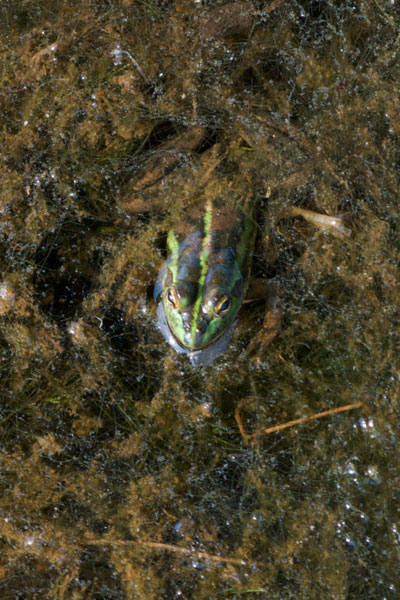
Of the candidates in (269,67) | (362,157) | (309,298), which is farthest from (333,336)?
(269,67)

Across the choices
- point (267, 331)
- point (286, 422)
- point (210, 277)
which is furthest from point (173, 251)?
point (286, 422)

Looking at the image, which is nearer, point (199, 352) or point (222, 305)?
point (222, 305)

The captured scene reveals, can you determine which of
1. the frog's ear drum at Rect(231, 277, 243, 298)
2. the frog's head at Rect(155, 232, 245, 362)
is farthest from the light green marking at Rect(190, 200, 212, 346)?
the frog's ear drum at Rect(231, 277, 243, 298)

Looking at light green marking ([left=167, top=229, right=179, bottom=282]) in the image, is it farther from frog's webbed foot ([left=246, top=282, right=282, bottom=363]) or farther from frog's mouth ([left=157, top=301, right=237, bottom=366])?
frog's webbed foot ([left=246, top=282, right=282, bottom=363])

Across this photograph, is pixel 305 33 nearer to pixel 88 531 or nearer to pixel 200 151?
pixel 200 151

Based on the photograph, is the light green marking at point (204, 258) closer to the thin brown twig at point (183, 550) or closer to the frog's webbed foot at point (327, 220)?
the frog's webbed foot at point (327, 220)

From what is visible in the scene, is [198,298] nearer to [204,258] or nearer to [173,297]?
[173,297]

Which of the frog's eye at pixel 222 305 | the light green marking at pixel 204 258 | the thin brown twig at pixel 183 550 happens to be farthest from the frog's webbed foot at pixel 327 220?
the thin brown twig at pixel 183 550
